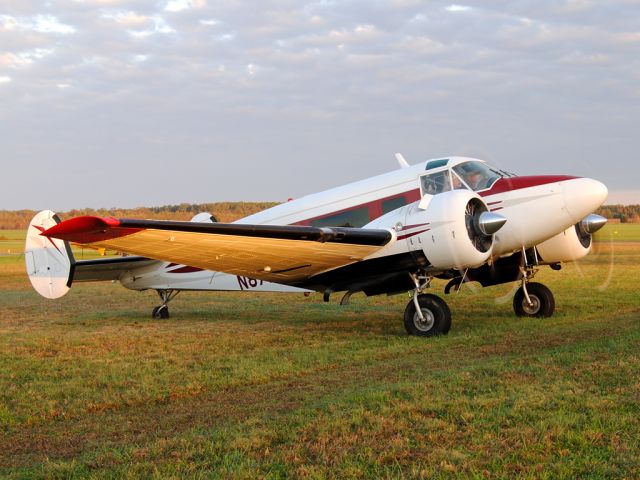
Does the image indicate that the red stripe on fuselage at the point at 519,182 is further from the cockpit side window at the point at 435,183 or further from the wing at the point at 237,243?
the wing at the point at 237,243

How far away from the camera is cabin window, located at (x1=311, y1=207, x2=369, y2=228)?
12244mm

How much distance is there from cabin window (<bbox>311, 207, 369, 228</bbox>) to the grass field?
2044mm

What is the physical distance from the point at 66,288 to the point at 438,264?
7365 mm

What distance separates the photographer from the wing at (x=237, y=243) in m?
8.62

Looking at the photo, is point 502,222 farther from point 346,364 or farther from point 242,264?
point 242,264

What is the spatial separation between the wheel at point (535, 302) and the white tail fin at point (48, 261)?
935 centimetres

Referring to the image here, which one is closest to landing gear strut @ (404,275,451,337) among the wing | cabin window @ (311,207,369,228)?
the wing

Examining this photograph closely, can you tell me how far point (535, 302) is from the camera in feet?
45.7

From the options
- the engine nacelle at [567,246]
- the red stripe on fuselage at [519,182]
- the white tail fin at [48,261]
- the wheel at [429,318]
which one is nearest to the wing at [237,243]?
the wheel at [429,318]

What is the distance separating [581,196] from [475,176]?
5.92 ft

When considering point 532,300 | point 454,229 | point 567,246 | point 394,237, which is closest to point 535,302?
point 532,300

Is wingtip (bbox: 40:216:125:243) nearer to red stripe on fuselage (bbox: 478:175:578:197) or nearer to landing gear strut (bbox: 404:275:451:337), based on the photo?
landing gear strut (bbox: 404:275:451:337)

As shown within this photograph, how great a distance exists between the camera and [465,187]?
11492 millimetres

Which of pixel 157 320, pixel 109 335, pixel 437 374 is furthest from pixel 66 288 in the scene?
pixel 437 374
